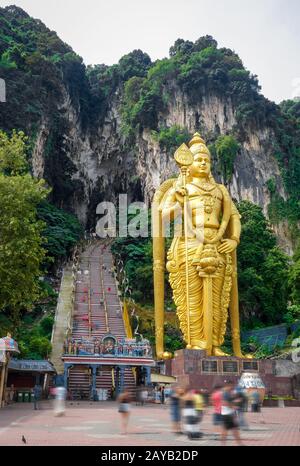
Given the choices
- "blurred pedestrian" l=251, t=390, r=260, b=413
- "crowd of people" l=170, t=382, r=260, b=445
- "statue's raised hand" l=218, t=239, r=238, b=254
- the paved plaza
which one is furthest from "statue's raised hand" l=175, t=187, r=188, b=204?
"crowd of people" l=170, t=382, r=260, b=445

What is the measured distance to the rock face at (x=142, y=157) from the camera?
34.5 m

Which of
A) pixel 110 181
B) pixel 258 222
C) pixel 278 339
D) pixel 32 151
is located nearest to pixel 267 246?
pixel 258 222

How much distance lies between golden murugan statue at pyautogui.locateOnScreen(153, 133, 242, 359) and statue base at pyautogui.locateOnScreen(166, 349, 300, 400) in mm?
714

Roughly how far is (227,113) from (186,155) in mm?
21537

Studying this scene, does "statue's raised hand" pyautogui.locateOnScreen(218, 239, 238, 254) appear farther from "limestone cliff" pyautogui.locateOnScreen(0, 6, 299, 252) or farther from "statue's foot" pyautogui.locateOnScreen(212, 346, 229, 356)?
"limestone cliff" pyautogui.locateOnScreen(0, 6, 299, 252)

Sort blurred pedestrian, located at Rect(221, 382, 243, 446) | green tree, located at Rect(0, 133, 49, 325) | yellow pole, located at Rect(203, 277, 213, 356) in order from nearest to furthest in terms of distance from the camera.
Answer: blurred pedestrian, located at Rect(221, 382, 243, 446) → green tree, located at Rect(0, 133, 49, 325) → yellow pole, located at Rect(203, 277, 213, 356)

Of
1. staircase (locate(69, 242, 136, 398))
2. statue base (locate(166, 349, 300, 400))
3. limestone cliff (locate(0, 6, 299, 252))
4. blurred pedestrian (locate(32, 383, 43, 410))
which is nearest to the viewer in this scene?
blurred pedestrian (locate(32, 383, 43, 410))

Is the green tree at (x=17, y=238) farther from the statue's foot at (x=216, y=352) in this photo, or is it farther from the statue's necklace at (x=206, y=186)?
the statue's foot at (x=216, y=352)

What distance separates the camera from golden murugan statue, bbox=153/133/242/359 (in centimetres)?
1553

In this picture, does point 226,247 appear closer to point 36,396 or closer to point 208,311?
point 208,311

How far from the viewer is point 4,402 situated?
43.5 ft

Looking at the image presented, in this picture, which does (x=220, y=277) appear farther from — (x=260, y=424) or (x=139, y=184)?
(x=139, y=184)

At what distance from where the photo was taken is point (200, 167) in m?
17.0
